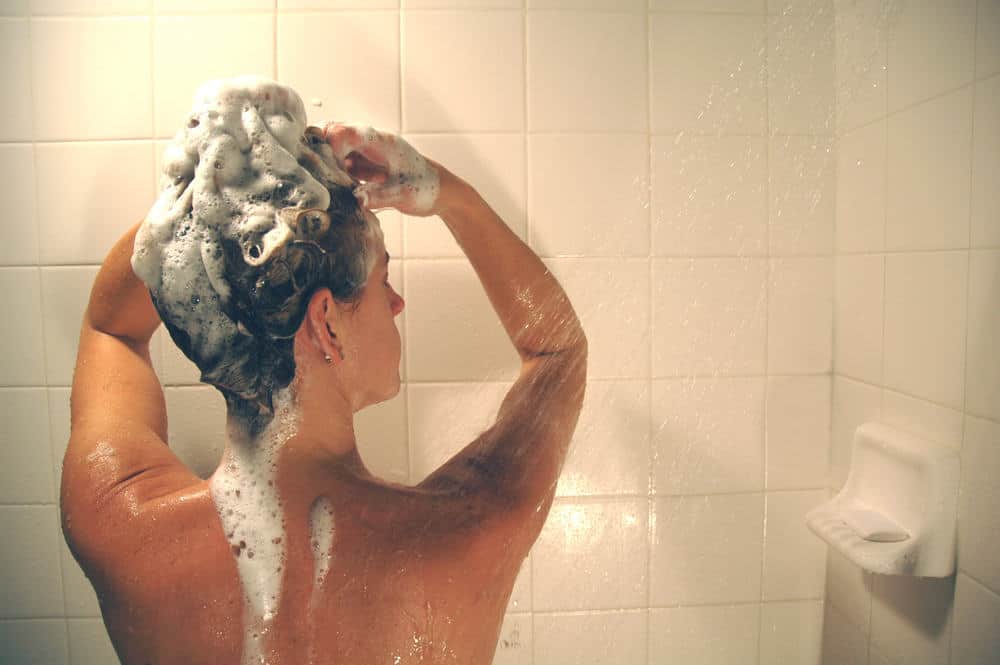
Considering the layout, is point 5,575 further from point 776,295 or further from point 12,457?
point 776,295

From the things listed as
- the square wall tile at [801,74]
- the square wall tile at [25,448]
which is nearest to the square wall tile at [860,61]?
the square wall tile at [801,74]

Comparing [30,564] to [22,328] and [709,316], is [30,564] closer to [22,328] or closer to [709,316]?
[22,328]

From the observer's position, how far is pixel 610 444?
0.80m

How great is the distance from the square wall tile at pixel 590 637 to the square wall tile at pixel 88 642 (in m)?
0.62

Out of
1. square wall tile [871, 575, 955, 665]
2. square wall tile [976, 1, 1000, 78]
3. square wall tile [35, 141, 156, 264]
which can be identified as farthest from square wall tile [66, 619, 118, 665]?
square wall tile [976, 1, 1000, 78]

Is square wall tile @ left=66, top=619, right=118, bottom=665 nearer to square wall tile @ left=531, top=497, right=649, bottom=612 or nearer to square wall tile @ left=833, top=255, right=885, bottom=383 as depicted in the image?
square wall tile @ left=531, top=497, right=649, bottom=612

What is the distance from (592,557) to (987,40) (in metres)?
0.73

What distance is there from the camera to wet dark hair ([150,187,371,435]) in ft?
1.58

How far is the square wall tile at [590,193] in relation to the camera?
77cm

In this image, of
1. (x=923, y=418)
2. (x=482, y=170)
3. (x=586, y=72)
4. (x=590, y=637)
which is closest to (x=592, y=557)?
(x=590, y=637)

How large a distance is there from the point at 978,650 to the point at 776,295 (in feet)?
1.44

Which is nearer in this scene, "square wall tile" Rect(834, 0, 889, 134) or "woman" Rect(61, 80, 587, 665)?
"woman" Rect(61, 80, 587, 665)

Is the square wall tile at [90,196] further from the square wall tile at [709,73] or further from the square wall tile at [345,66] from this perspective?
the square wall tile at [709,73]

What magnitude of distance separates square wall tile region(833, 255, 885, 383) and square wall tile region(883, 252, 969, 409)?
0.01m
